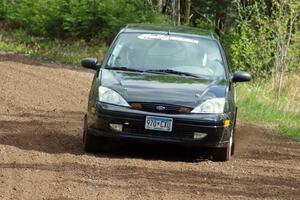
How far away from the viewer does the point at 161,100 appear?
29.7 feet

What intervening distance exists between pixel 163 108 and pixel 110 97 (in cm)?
64

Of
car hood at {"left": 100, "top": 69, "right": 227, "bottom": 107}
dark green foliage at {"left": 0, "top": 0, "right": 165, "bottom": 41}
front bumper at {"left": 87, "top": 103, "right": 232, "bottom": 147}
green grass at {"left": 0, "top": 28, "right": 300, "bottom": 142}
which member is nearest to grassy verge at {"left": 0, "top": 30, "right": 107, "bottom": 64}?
green grass at {"left": 0, "top": 28, "right": 300, "bottom": 142}

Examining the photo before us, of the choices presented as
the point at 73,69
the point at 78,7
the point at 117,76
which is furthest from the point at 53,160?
the point at 78,7

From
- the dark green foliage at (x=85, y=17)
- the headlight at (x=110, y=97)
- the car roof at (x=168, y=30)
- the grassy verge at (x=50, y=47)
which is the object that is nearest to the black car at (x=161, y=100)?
the headlight at (x=110, y=97)

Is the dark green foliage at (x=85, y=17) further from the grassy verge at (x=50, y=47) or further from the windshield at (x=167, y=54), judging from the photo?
the windshield at (x=167, y=54)

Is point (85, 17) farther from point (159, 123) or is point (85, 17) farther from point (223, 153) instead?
point (159, 123)

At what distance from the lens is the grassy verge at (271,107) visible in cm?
1452

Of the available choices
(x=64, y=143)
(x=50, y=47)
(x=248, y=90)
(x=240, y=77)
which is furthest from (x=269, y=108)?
(x=50, y=47)

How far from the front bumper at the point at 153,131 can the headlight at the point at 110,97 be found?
0.06 metres

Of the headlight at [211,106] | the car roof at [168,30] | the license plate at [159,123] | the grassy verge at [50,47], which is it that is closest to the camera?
the license plate at [159,123]

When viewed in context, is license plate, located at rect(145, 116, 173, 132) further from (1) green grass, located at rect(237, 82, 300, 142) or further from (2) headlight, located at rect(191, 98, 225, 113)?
(1) green grass, located at rect(237, 82, 300, 142)

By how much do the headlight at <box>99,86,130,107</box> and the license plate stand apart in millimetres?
314

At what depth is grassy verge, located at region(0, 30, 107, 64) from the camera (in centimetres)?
2325

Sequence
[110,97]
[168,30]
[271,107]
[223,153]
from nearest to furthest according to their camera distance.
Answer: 1. [110,97]
2. [223,153]
3. [168,30]
4. [271,107]
